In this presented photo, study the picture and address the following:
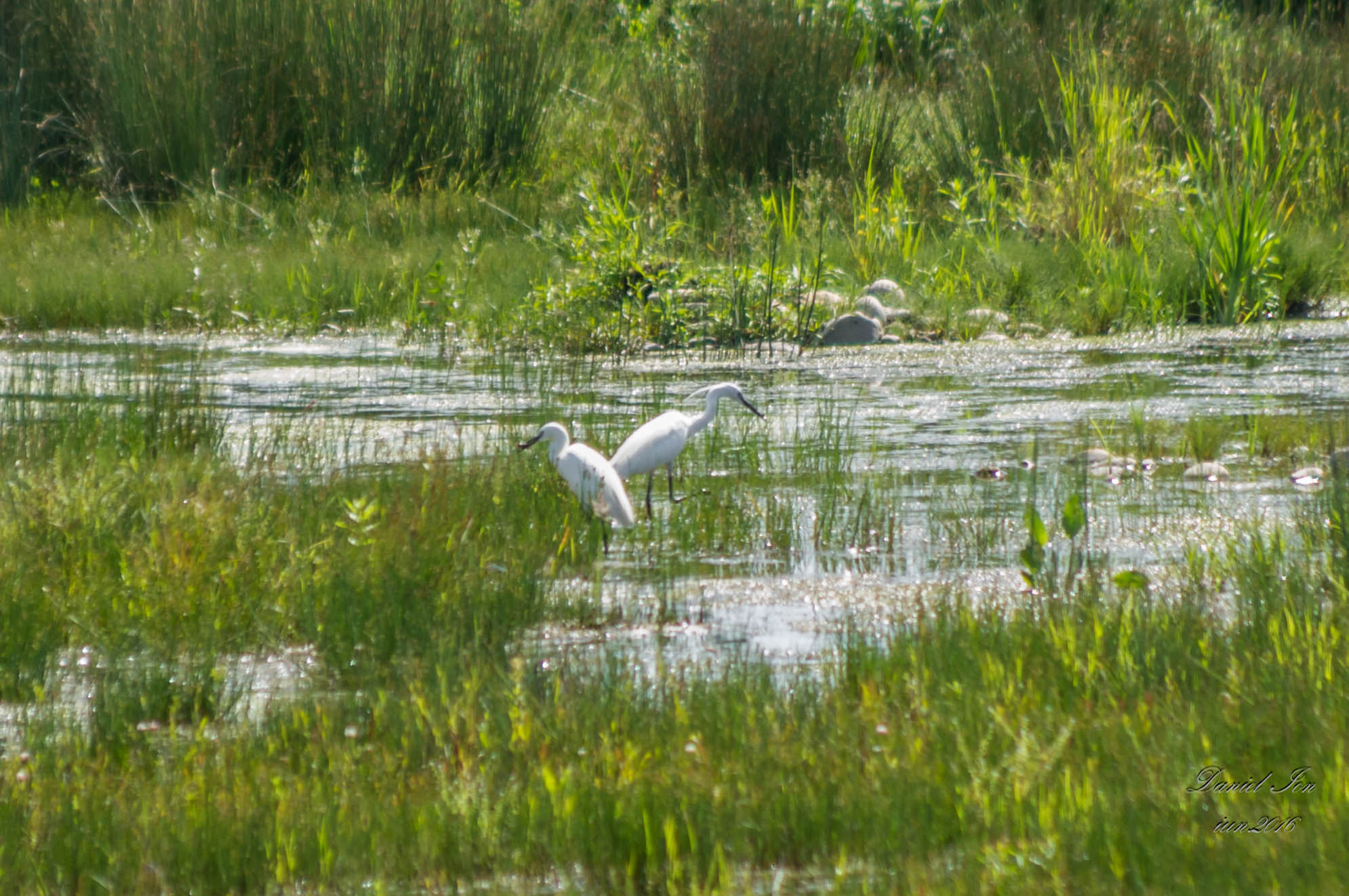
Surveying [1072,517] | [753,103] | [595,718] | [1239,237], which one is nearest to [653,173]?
[753,103]

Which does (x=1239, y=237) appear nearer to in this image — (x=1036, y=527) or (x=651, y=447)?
(x=651, y=447)

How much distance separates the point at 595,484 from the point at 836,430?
2007mm

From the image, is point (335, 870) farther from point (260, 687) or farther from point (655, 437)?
point (655, 437)

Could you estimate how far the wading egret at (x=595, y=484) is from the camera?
18.6 feet

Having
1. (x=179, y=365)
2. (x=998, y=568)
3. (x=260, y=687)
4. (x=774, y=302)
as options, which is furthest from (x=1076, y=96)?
(x=260, y=687)

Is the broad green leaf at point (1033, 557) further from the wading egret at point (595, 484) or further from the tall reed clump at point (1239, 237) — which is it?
the tall reed clump at point (1239, 237)

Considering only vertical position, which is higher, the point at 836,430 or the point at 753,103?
the point at 753,103

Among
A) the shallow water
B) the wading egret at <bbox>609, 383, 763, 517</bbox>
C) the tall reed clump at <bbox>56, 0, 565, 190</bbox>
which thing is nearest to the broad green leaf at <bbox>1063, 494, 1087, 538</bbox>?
the shallow water

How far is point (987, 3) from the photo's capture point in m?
16.7

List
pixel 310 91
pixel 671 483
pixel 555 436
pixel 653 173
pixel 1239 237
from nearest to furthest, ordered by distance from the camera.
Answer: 1. pixel 555 436
2. pixel 671 483
3. pixel 1239 237
4. pixel 653 173
5. pixel 310 91

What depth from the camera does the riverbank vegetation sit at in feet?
35.6

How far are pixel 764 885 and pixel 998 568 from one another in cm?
249

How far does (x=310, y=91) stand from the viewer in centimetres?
1463

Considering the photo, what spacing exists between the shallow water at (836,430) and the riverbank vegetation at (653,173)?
0.55 m
